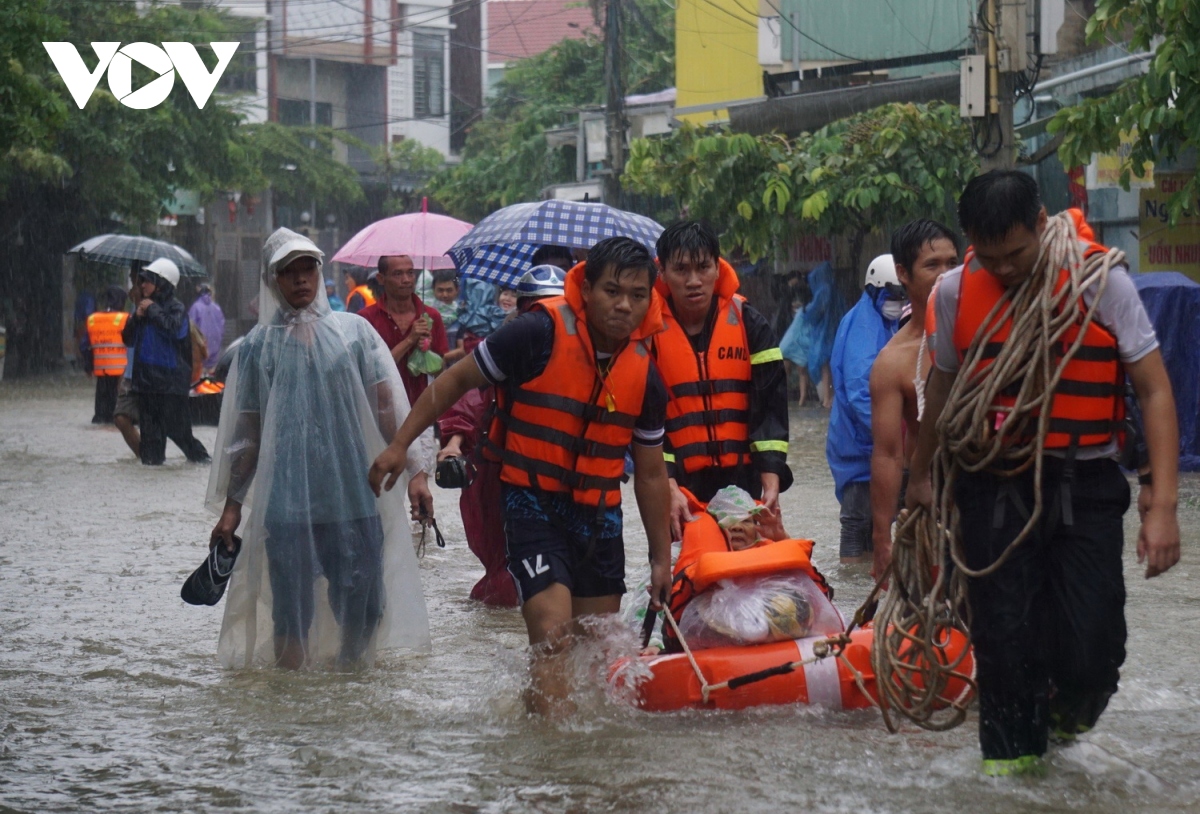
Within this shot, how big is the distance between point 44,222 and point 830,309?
18.4 m

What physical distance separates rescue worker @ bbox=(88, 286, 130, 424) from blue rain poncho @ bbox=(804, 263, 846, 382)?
309 inches

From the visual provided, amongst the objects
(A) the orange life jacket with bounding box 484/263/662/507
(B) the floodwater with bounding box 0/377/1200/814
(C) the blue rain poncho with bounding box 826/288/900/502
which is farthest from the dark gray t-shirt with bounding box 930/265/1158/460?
(C) the blue rain poncho with bounding box 826/288/900/502

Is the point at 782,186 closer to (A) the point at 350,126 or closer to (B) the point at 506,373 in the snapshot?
(B) the point at 506,373

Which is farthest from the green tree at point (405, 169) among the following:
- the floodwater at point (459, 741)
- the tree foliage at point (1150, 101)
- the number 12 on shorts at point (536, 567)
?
the number 12 on shorts at point (536, 567)

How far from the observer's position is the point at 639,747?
506cm

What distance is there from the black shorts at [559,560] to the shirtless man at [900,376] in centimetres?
121

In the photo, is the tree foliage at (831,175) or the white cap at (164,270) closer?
the white cap at (164,270)

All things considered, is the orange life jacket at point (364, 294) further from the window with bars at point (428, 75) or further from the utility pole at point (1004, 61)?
the window with bars at point (428, 75)

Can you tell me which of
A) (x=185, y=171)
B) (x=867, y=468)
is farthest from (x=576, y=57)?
(x=867, y=468)

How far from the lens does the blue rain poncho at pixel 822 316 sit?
63.6 ft

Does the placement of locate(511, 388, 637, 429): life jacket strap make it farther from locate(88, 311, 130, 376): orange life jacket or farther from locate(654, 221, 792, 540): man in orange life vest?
locate(88, 311, 130, 376): orange life jacket

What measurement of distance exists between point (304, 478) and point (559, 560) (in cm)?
138

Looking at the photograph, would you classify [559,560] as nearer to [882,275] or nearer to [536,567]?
[536,567]

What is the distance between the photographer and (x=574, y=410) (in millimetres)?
5055
